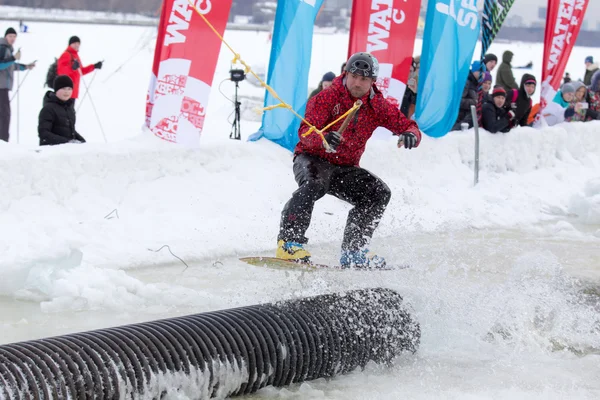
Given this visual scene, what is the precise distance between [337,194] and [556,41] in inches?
346

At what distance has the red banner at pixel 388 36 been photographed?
11070 millimetres

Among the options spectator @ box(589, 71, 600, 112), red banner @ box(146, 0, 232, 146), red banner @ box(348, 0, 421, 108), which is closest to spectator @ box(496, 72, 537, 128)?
spectator @ box(589, 71, 600, 112)

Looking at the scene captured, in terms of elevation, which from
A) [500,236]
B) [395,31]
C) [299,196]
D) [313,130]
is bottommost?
[500,236]

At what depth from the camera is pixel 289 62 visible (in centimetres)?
1052

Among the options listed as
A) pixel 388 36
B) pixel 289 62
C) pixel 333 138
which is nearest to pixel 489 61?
pixel 388 36

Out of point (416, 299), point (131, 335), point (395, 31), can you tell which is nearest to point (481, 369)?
point (416, 299)

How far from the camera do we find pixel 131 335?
15.3 feet

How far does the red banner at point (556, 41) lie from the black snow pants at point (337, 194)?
8.27 meters

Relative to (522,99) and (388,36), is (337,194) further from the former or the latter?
(522,99)

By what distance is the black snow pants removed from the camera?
6.17 meters

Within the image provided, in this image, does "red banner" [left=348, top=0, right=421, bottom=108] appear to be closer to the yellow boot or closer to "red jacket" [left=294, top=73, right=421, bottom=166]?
"red jacket" [left=294, top=73, right=421, bottom=166]

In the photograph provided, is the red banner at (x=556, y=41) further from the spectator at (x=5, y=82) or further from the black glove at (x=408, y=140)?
the black glove at (x=408, y=140)

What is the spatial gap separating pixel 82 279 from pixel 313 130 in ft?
6.53

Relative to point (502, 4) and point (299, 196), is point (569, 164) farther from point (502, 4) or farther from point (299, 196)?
point (299, 196)
